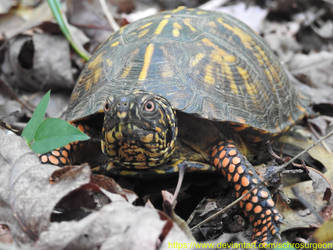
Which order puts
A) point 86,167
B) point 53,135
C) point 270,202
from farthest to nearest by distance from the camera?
point 270,202
point 53,135
point 86,167

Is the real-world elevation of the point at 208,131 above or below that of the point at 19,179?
below

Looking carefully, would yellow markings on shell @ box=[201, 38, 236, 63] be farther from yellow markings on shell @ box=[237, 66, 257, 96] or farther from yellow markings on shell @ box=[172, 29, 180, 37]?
yellow markings on shell @ box=[172, 29, 180, 37]

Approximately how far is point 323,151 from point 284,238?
1109mm

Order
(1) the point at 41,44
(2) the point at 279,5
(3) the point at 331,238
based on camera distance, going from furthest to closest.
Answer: (2) the point at 279,5 → (1) the point at 41,44 → (3) the point at 331,238

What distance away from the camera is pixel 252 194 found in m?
2.45

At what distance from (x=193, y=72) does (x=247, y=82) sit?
1.74 ft

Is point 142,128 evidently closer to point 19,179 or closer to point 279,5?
point 19,179

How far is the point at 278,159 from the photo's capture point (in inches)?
105

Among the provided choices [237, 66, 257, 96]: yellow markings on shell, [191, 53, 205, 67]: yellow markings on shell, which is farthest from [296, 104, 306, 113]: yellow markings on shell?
[191, 53, 205, 67]: yellow markings on shell

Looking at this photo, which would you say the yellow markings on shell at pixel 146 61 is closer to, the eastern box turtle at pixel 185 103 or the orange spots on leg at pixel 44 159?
the eastern box turtle at pixel 185 103

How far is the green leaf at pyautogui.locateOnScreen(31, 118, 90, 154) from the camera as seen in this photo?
1.94 meters

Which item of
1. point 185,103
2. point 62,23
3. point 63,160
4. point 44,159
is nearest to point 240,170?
point 185,103

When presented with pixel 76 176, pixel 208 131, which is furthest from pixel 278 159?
pixel 76 176

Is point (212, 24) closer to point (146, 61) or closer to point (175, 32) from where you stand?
point (175, 32)
